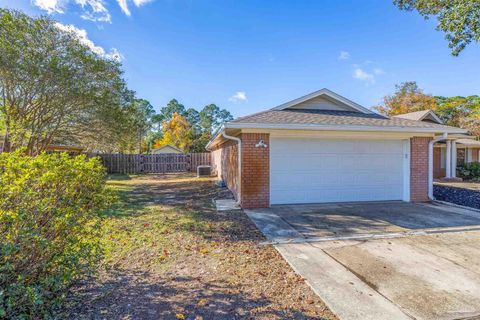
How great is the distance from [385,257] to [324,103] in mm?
6644

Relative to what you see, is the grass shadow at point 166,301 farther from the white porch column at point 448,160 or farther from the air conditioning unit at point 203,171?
the white porch column at point 448,160

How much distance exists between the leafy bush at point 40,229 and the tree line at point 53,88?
27.5 feet

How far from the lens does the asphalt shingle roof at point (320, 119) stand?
284 inches

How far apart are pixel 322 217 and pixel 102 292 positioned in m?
5.08

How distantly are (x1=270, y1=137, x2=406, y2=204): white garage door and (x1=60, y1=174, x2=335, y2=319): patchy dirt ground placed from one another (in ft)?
8.36

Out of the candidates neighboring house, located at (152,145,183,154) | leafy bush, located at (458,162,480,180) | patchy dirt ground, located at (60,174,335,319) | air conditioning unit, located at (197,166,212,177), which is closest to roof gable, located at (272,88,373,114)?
patchy dirt ground, located at (60,174,335,319)

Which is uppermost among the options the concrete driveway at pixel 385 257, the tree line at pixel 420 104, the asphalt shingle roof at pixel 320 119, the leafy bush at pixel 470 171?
the tree line at pixel 420 104

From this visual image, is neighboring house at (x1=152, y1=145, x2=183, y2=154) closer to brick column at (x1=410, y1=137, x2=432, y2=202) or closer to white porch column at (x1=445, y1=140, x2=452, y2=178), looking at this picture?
white porch column at (x1=445, y1=140, x2=452, y2=178)

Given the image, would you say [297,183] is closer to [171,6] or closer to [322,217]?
[322,217]

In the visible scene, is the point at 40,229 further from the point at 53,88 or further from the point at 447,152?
the point at 447,152

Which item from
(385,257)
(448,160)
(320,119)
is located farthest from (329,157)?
(448,160)

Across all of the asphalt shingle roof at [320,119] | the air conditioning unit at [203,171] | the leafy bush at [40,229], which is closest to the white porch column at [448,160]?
the asphalt shingle roof at [320,119]

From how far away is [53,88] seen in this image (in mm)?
9711

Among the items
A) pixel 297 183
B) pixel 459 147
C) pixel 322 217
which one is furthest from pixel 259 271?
pixel 459 147
